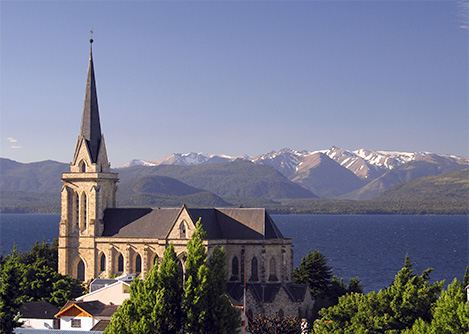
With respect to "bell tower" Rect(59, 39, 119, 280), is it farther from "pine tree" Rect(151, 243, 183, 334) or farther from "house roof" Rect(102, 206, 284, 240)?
"pine tree" Rect(151, 243, 183, 334)

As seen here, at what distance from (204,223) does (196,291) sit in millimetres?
40113

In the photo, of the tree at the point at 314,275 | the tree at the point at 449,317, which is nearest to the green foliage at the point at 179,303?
the tree at the point at 449,317

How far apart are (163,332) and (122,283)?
2465 cm

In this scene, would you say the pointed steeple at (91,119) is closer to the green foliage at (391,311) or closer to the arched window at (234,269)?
the arched window at (234,269)

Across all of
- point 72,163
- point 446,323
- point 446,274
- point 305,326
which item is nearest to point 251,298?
point 305,326

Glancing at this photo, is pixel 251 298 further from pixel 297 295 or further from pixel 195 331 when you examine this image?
pixel 195 331

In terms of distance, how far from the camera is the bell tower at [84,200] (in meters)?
97.9

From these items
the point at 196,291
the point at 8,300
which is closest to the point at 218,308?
the point at 196,291

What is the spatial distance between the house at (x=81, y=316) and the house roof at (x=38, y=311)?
2008 mm

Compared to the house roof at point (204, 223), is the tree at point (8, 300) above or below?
below

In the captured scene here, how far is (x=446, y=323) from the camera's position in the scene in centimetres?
4891

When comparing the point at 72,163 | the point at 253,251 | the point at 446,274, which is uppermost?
the point at 72,163

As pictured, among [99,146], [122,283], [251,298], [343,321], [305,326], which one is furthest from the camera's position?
[99,146]

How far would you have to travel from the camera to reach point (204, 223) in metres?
92.2
